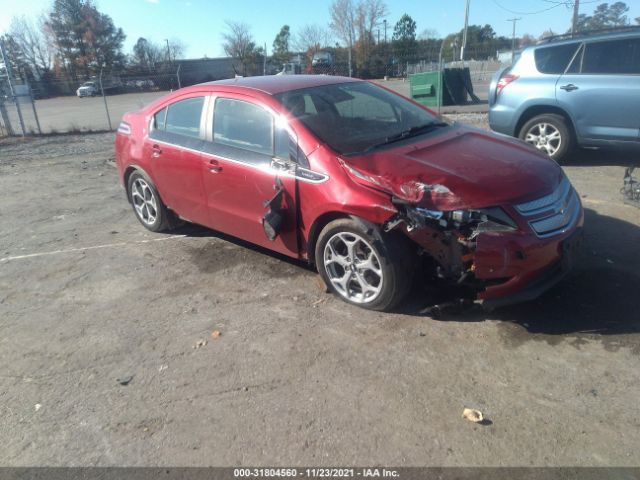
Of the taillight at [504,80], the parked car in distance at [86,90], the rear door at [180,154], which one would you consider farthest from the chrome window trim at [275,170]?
the parked car in distance at [86,90]

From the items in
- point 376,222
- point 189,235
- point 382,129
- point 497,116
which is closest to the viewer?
point 376,222

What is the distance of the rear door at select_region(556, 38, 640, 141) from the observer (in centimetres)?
650

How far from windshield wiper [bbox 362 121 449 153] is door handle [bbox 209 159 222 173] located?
139 cm

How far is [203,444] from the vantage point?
8.61 feet

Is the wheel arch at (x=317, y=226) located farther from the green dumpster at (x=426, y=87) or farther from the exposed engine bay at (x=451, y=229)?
the green dumpster at (x=426, y=87)

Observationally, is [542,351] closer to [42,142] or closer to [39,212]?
[39,212]

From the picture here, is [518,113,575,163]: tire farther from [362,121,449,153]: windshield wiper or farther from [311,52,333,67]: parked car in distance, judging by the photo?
[311,52,333,67]: parked car in distance

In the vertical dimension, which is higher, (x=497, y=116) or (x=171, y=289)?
(x=497, y=116)

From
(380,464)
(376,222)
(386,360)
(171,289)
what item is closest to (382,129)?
(376,222)

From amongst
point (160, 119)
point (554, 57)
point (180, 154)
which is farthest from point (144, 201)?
point (554, 57)

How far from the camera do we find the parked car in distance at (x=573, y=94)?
657 cm

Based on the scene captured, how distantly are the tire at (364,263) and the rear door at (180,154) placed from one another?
1597 millimetres

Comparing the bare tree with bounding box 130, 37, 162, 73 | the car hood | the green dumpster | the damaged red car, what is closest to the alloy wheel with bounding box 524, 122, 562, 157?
the damaged red car

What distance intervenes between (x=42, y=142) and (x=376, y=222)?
14.4 meters
